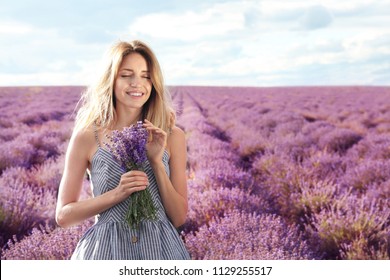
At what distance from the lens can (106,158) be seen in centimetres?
213

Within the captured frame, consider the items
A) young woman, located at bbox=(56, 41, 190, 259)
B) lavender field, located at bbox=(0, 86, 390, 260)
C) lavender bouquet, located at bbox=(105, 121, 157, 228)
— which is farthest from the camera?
lavender field, located at bbox=(0, 86, 390, 260)

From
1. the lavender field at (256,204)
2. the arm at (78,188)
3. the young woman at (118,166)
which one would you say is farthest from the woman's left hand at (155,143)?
the lavender field at (256,204)

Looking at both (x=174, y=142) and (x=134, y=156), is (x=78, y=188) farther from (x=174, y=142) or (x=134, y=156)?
(x=174, y=142)

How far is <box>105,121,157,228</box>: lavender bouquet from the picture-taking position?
198cm

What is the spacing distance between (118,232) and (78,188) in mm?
233

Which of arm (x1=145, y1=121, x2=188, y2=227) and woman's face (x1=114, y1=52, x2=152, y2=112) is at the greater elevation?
woman's face (x1=114, y1=52, x2=152, y2=112)

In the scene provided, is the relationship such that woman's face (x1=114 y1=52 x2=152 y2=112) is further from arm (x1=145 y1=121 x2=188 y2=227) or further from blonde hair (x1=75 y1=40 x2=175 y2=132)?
arm (x1=145 y1=121 x2=188 y2=227)

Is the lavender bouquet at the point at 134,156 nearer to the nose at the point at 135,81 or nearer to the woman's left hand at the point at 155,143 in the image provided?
the woman's left hand at the point at 155,143

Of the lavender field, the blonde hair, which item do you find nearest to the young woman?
the blonde hair

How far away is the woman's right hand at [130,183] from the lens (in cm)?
200

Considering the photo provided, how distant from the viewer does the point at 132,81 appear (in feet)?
7.02

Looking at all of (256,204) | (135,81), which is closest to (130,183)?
(135,81)
